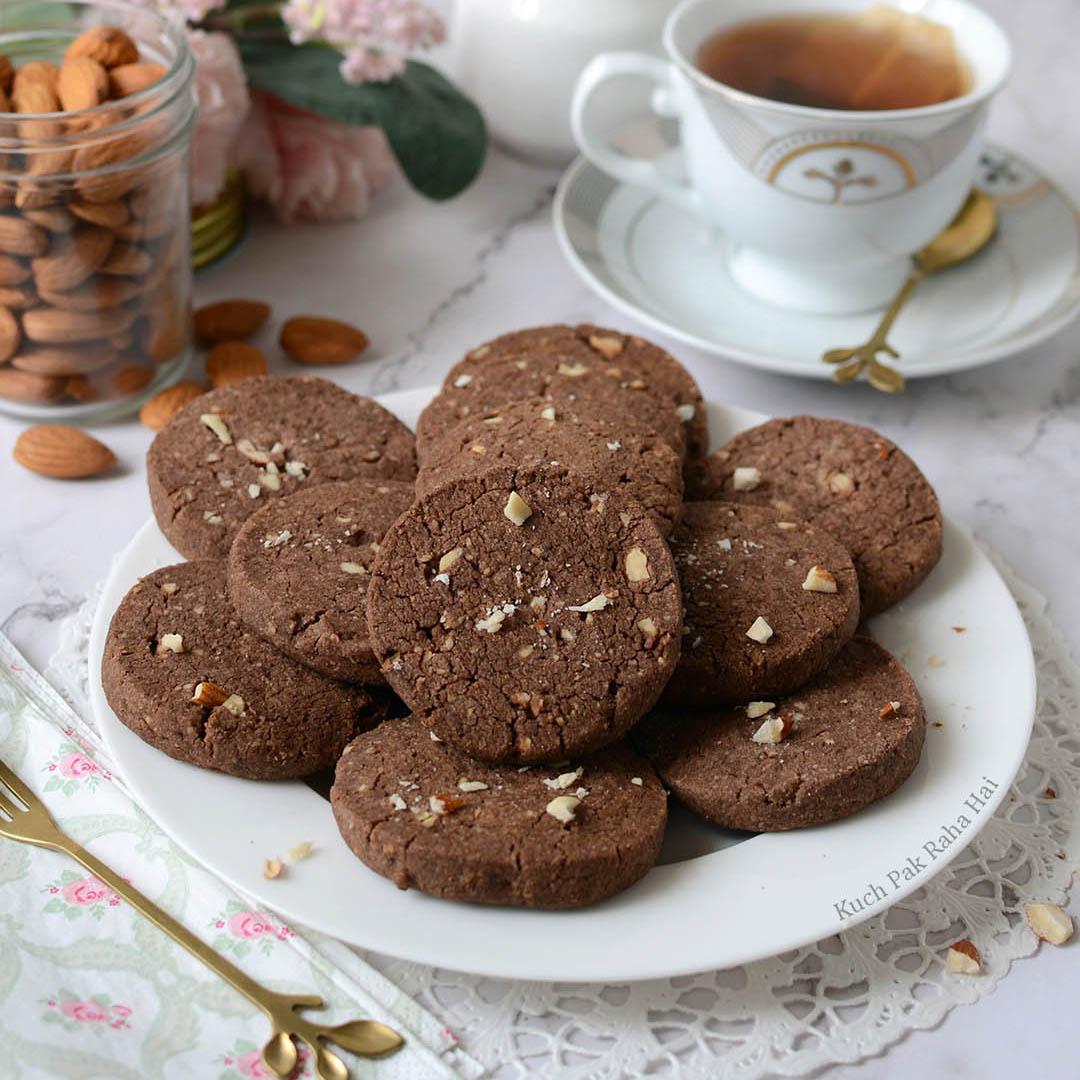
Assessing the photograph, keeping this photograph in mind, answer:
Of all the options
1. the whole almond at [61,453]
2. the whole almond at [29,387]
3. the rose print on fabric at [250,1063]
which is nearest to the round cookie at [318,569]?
the rose print on fabric at [250,1063]

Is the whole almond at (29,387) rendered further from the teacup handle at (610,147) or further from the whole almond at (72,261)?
the teacup handle at (610,147)

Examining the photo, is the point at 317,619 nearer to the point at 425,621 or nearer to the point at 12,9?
the point at 425,621

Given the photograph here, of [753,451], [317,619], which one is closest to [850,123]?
[753,451]

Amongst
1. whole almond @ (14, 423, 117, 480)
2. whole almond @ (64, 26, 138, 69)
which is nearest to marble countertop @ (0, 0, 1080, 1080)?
whole almond @ (14, 423, 117, 480)

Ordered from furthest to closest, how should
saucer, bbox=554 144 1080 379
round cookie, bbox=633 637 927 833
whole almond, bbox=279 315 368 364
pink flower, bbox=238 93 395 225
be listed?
pink flower, bbox=238 93 395 225 → whole almond, bbox=279 315 368 364 → saucer, bbox=554 144 1080 379 → round cookie, bbox=633 637 927 833

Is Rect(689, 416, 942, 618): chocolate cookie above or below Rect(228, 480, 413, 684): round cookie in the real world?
above

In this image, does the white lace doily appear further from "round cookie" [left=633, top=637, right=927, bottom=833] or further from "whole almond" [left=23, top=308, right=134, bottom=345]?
"whole almond" [left=23, top=308, right=134, bottom=345]

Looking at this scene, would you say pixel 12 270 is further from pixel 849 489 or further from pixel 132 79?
pixel 849 489
